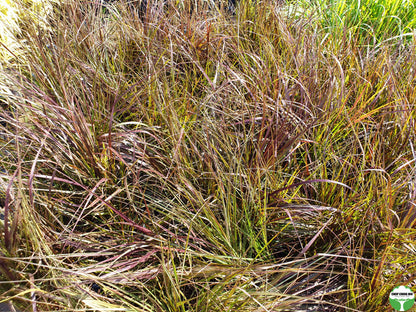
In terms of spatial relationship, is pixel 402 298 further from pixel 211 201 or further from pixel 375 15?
pixel 375 15

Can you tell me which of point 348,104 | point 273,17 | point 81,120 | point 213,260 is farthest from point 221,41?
point 213,260

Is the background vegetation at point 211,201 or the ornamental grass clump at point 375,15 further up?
the ornamental grass clump at point 375,15

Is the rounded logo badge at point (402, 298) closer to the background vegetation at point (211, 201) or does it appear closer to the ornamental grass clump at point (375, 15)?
the background vegetation at point (211, 201)

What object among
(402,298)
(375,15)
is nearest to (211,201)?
(402,298)

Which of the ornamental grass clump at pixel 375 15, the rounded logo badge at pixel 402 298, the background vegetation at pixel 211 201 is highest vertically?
the ornamental grass clump at pixel 375 15

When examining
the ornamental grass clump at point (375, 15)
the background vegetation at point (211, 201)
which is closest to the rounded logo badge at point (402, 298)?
the background vegetation at point (211, 201)

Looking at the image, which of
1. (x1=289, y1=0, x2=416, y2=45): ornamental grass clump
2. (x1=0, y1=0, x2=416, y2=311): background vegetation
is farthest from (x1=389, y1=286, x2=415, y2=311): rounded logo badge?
(x1=289, y1=0, x2=416, y2=45): ornamental grass clump

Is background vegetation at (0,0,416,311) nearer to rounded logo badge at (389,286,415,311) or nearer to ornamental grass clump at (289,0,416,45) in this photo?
rounded logo badge at (389,286,415,311)

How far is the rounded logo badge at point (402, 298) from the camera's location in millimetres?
1130

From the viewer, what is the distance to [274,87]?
1.87 metres

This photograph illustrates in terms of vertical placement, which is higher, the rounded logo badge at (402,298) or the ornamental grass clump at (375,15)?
the ornamental grass clump at (375,15)

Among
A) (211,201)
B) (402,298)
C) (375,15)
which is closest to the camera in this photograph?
(402,298)

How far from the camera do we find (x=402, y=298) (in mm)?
1146

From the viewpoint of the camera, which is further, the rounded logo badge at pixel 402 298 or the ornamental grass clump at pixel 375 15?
the ornamental grass clump at pixel 375 15
